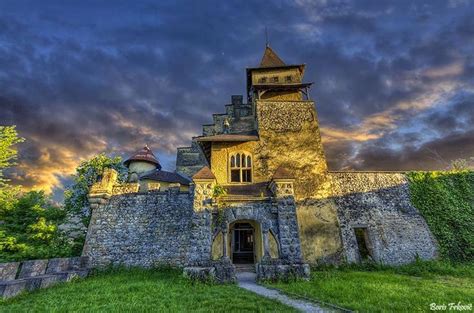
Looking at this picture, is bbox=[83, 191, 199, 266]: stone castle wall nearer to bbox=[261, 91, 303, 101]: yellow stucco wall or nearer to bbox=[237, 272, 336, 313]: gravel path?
bbox=[237, 272, 336, 313]: gravel path

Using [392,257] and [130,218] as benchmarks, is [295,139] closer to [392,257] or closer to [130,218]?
[392,257]

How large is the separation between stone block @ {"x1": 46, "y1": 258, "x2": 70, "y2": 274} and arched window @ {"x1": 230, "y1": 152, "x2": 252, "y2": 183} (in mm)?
9549

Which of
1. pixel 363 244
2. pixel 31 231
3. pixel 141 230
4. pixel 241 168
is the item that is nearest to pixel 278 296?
pixel 241 168

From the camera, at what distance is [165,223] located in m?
14.7

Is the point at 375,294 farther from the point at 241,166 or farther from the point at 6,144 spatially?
the point at 6,144

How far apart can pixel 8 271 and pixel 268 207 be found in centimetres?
1049

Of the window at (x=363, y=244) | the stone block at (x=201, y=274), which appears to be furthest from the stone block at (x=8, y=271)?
the window at (x=363, y=244)

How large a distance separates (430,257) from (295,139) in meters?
10.7

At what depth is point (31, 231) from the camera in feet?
45.5

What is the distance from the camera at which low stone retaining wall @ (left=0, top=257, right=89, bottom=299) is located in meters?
7.88

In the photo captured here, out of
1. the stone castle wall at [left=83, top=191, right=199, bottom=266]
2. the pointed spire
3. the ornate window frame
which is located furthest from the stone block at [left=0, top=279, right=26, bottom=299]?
the pointed spire

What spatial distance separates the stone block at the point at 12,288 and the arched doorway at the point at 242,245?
10.7m

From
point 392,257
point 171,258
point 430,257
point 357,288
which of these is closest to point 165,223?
Answer: point 171,258

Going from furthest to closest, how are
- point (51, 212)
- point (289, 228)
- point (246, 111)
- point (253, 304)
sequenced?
point (246, 111) < point (51, 212) < point (289, 228) < point (253, 304)
